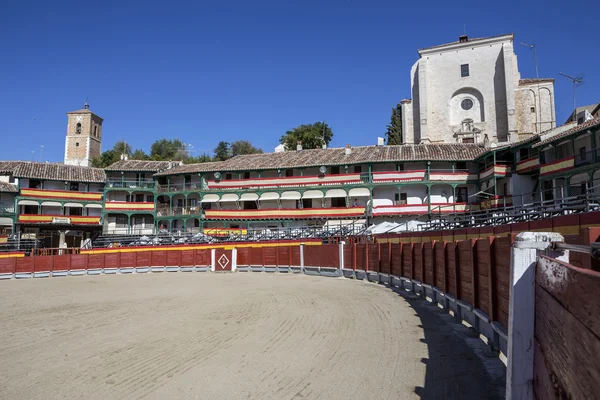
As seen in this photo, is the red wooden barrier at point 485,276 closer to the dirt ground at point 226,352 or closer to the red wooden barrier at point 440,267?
the dirt ground at point 226,352

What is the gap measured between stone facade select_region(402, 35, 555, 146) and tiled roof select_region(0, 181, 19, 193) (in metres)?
44.8

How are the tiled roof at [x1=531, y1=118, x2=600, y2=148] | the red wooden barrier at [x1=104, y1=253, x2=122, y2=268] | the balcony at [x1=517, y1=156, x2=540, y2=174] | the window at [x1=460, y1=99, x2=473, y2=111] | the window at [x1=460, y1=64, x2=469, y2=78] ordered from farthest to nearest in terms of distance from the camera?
the window at [x1=460, y1=64, x2=469, y2=78] < the window at [x1=460, y1=99, x2=473, y2=111] < the balcony at [x1=517, y1=156, x2=540, y2=174] < the red wooden barrier at [x1=104, y1=253, x2=122, y2=268] < the tiled roof at [x1=531, y1=118, x2=600, y2=148]

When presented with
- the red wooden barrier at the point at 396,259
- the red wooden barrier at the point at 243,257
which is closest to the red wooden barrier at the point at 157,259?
the red wooden barrier at the point at 243,257

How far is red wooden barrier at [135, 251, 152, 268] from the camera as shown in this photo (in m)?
30.3

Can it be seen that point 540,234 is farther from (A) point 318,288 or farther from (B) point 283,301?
(A) point 318,288

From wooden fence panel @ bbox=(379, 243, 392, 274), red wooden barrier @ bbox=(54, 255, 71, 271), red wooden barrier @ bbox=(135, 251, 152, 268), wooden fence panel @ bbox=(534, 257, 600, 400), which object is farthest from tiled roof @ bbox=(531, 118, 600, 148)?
red wooden barrier @ bbox=(54, 255, 71, 271)

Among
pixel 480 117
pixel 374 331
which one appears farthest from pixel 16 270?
pixel 480 117

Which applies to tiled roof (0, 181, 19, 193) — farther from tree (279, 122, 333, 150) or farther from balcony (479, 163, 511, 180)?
balcony (479, 163, 511, 180)

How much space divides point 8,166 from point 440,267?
5136 cm

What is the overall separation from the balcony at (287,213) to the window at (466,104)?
851 inches

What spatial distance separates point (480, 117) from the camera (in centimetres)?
5322

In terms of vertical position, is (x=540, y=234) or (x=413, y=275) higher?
(x=540, y=234)

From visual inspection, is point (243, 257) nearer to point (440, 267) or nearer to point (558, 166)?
point (440, 267)

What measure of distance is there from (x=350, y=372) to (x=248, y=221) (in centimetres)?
3921
